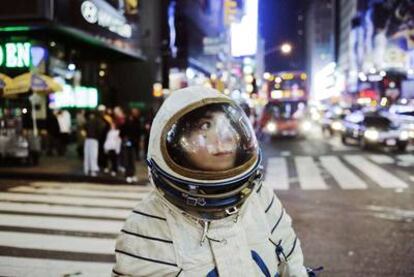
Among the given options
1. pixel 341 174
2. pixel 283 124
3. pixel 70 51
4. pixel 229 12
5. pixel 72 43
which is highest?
pixel 229 12

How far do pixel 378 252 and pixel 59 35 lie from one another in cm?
1652

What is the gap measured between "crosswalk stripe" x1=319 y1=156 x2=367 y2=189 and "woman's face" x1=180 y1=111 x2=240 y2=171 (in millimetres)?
12043

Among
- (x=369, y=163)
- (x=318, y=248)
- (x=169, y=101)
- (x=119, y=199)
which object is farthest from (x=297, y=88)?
(x=169, y=101)

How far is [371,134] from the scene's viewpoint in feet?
80.4

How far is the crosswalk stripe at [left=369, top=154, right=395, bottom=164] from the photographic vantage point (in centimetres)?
1956

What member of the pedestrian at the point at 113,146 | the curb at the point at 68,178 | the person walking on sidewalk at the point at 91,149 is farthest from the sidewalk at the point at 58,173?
the pedestrian at the point at 113,146

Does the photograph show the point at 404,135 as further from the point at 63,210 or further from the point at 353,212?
the point at 63,210

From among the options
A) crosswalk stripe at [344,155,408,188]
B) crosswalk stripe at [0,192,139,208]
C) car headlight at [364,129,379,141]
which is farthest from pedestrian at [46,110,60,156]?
car headlight at [364,129,379,141]

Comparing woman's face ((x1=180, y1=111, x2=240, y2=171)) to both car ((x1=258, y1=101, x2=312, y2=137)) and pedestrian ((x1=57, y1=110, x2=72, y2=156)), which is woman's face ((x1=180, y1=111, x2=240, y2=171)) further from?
car ((x1=258, y1=101, x2=312, y2=137))

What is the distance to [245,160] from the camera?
6.93 feet

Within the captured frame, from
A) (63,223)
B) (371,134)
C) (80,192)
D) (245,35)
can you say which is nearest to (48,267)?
(63,223)

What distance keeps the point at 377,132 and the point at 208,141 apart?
23347mm

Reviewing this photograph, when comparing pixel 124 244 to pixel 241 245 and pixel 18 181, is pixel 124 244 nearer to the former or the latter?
pixel 241 245

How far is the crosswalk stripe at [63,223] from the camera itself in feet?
27.1
